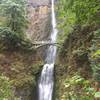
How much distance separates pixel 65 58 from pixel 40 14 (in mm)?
13259

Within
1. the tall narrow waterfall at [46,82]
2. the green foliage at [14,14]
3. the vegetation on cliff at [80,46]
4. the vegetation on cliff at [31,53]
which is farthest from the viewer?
the green foliage at [14,14]

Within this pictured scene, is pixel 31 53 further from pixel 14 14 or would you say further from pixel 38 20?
pixel 38 20

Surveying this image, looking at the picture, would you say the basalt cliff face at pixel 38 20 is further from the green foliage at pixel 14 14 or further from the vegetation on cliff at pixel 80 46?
the vegetation on cliff at pixel 80 46

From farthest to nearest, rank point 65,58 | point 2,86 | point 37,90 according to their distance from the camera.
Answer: point 37,90 → point 65,58 → point 2,86

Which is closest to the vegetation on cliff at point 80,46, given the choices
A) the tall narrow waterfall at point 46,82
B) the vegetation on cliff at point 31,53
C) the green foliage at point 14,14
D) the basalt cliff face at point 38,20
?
the vegetation on cliff at point 31,53

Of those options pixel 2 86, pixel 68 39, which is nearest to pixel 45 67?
pixel 68 39

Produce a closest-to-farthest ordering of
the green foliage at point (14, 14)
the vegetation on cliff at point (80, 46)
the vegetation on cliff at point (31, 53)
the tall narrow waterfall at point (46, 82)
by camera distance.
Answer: the vegetation on cliff at point (80, 46) → the vegetation on cliff at point (31, 53) → the tall narrow waterfall at point (46, 82) → the green foliage at point (14, 14)

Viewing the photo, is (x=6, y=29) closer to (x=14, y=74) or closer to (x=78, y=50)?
(x=14, y=74)

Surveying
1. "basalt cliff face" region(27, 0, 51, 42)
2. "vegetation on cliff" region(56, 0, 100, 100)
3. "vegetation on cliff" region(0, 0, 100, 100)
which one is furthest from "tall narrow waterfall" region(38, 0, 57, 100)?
"basalt cliff face" region(27, 0, 51, 42)

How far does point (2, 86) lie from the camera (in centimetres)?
662

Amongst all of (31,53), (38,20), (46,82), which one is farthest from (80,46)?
(38,20)

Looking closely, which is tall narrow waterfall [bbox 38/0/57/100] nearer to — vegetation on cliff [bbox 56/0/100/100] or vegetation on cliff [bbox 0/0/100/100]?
vegetation on cliff [bbox 0/0/100/100]

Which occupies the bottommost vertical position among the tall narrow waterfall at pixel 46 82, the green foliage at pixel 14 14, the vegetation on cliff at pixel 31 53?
the tall narrow waterfall at pixel 46 82

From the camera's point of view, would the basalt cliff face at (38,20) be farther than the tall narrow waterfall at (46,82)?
Yes
